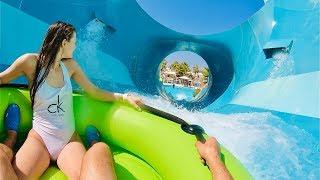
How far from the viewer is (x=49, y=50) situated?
1687 millimetres

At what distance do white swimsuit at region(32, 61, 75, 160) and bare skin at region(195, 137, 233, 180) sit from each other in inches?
19.3

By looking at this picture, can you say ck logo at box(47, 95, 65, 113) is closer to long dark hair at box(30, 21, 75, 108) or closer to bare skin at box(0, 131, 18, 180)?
long dark hair at box(30, 21, 75, 108)

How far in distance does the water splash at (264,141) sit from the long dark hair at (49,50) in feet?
6.66

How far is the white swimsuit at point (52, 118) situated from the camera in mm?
1648

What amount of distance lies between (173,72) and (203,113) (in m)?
3.94

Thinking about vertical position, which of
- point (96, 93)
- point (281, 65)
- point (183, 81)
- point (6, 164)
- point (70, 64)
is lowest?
point (183, 81)

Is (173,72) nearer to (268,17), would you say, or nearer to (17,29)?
(268,17)

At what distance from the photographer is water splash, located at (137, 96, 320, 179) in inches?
132

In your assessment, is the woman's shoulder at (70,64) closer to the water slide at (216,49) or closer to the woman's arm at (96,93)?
the woman's arm at (96,93)

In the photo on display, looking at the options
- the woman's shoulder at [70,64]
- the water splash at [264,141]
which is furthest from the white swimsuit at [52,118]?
the water splash at [264,141]

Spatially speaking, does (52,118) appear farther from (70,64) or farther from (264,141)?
(264,141)

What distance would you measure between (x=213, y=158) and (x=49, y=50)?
715 mm

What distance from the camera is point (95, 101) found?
75.0 inches

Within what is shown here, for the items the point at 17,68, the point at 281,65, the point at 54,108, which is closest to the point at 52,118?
the point at 54,108
